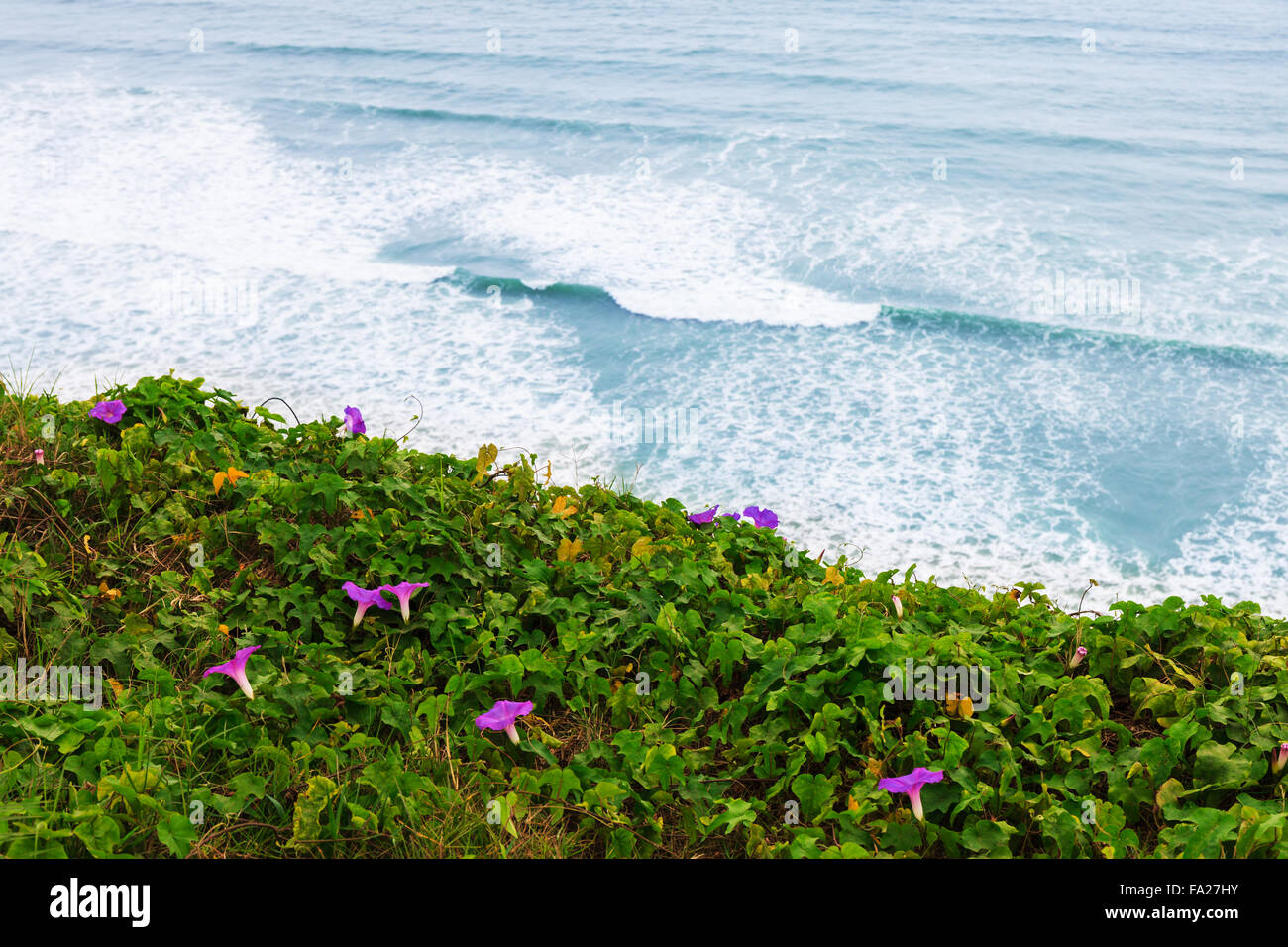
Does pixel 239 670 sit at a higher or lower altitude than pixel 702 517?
lower

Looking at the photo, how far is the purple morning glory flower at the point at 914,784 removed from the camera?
3.18 metres

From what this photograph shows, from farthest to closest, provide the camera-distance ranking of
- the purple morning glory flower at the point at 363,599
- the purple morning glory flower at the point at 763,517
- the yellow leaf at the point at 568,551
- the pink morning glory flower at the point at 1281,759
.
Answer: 1. the purple morning glory flower at the point at 763,517
2. the yellow leaf at the point at 568,551
3. the purple morning glory flower at the point at 363,599
4. the pink morning glory flower at the point at 1281,759

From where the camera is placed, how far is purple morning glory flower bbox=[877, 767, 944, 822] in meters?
3.18

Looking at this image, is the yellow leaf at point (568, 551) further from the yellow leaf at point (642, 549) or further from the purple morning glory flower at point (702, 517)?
the purple morning glory flower at point (702, 517)

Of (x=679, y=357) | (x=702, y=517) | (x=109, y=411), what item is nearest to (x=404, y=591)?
(x=702, y=517)

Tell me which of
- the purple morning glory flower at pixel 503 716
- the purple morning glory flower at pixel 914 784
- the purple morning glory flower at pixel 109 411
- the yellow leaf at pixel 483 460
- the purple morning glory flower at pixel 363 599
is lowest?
the purple morning glory flower at pixel 914 784

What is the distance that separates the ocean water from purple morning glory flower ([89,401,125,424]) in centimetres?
281

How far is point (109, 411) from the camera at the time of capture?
505 cm

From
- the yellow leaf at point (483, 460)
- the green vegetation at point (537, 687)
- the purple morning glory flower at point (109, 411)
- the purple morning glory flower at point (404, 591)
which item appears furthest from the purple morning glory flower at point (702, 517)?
the purple morning glory flower at point (109, 411)

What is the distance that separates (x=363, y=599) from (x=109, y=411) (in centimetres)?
201

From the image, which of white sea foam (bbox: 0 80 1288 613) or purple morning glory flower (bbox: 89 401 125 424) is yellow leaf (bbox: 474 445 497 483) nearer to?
purple morning glory flower (bbox: 89 401 125 424)

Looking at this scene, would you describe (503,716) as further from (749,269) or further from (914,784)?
(749,269)

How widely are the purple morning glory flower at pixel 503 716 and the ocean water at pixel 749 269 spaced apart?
351cm
